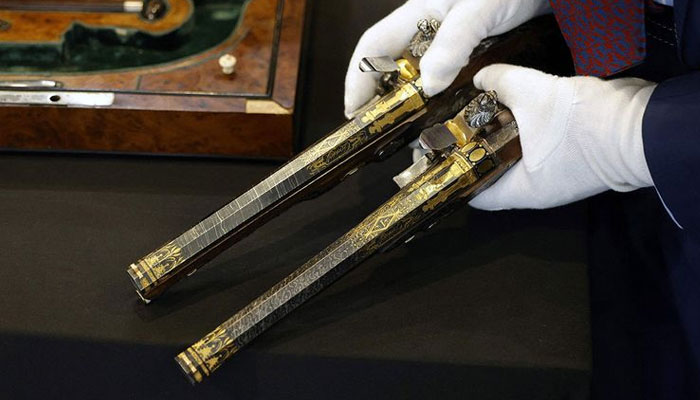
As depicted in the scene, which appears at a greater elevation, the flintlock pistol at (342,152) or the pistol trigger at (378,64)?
the pistol trigger at (378,64)

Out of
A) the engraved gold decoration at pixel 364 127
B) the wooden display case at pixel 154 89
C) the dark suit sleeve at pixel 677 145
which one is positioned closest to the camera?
the dark suit sleeve at pixel 677 145

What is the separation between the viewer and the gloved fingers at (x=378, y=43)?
87cm

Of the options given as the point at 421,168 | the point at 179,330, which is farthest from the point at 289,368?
the point at 421,168

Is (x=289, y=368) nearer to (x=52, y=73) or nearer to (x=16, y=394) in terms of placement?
(x=16, y=394)

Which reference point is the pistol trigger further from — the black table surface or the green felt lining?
the green felt lining

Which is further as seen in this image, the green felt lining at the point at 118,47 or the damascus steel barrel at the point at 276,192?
the green felt lining at the point at 118,47

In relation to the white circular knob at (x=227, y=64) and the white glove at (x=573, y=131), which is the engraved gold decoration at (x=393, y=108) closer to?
the white glove at (x=573, y=131)

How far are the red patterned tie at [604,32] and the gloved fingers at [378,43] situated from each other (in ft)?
0.47

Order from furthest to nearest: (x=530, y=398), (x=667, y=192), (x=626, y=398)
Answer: (x=626, y=398), (x=530, y=398), (x=667, y=192)

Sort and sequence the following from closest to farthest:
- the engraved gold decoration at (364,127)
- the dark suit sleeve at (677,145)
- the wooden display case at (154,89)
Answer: the dark suit sleeve at (677,145)
the engraved gold decoration at (364,127)
the wooden display case at (154,89)

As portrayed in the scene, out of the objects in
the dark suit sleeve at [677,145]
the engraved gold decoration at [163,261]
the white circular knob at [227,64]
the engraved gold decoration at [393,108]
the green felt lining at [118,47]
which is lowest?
the dark suit sleeve at [677,145]

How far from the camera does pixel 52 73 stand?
100 centimetres

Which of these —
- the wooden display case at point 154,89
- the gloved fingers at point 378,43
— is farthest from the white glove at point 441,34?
the wooden display case at point 154,89

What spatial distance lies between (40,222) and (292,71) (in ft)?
0.99
